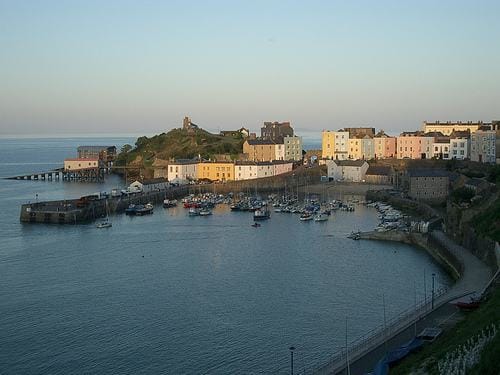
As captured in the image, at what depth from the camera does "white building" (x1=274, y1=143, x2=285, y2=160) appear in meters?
38.7

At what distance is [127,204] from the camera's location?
86.7ft

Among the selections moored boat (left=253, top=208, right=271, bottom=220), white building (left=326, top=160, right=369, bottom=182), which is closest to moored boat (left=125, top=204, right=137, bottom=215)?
Result: moored boat (left=253, top=208, right=271, bottom=220)

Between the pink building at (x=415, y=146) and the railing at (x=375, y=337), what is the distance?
23.0m

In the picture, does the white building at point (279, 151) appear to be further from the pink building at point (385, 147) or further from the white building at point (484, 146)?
the white building at point (484, 146)

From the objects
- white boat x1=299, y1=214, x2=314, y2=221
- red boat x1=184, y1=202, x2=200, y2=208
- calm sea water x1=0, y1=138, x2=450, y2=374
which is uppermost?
red boat x1=184, y1=202, x2=200, y2=208

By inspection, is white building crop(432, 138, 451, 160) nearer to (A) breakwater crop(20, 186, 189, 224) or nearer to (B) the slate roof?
(B) the slate roof

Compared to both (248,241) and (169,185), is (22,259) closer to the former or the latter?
(248,241)

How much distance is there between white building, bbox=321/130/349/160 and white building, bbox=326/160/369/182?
135 inches

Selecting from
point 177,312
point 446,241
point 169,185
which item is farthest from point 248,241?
point 169,185

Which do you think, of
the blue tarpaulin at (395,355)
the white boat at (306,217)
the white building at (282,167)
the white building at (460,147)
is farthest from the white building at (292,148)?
the blue tarpaulin at (395,355)

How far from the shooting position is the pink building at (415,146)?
3334 cm

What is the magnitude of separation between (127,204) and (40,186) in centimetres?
1139

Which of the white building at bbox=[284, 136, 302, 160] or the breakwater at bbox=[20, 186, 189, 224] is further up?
the white building at bbox=[284, 136, 302, 160]

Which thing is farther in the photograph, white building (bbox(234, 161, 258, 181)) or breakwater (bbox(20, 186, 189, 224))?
white building (bbox(234, 161, 258, 181))
